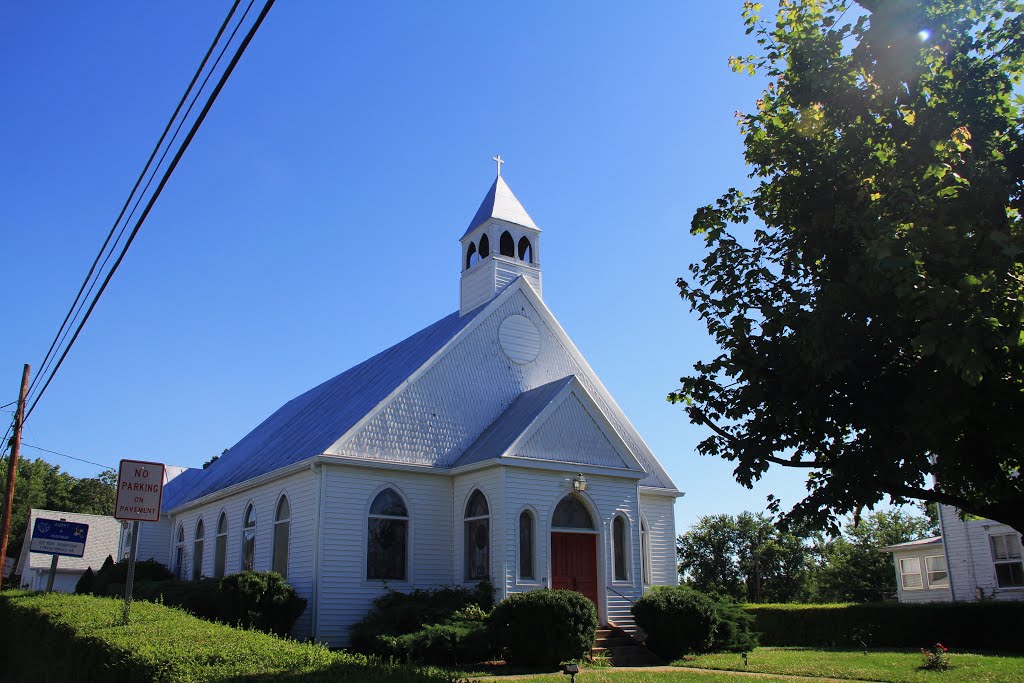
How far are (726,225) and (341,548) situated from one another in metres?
13.2

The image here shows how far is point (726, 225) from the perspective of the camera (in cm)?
1019

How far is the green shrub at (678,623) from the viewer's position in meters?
18.8

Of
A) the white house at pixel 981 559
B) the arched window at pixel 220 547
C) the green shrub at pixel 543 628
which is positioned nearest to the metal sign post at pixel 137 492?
the green shrub at pixel 543 628

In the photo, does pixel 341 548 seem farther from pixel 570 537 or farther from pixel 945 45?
pixel 945 45

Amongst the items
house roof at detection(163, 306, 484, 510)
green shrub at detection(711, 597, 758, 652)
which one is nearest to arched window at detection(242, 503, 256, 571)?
house roof at detection(163, 306, 484, 510)

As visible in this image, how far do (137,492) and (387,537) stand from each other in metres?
9.29

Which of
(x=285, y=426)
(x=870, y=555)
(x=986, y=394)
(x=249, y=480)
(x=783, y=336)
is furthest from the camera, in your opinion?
(x=870, y=555)

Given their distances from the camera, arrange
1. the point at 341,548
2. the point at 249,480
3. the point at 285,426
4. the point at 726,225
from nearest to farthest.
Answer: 1. the point at 726,225
2. the point at 341,548
3. the point at 249,480
4. the point at 285,426

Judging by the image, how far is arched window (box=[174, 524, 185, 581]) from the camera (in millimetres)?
30656

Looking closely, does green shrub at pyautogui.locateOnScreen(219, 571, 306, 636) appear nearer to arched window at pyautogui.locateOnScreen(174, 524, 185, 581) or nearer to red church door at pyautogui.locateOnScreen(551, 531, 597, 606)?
red church door at pyautogui.locateOnScreen(551, 531, 597, 606)

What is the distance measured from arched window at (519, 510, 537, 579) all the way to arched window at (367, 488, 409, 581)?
2.94 meters

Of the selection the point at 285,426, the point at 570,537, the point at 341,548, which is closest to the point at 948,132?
the point at 570,537

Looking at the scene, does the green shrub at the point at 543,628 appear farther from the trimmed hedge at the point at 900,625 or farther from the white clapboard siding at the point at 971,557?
the white clapboard siding at the point at 971,557

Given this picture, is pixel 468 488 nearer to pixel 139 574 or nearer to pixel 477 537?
pixel 477 537
